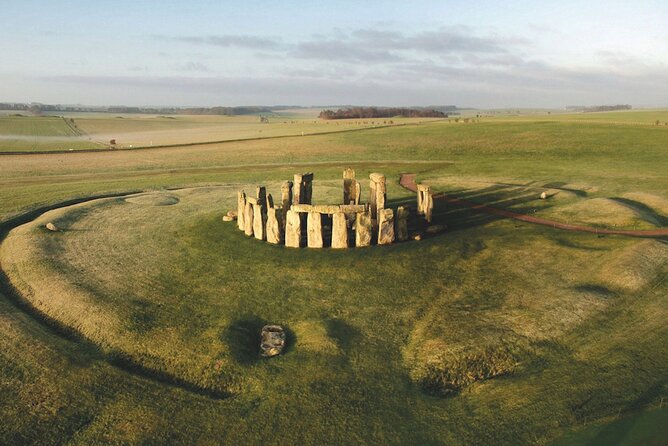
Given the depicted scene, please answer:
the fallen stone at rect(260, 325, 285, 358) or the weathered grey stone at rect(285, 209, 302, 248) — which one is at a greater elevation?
the weathered grey stone at rect(285, 209, 302, 248)

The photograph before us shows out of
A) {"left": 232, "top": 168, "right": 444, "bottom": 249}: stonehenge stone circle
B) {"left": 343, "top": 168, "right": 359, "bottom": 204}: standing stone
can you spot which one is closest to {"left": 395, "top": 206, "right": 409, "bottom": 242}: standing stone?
{"left": 232, "top": 168, "right": 444, "bottom": 249}: stonehenge stone circle

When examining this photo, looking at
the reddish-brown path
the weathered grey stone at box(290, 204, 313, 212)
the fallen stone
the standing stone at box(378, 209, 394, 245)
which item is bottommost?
the fallen stone

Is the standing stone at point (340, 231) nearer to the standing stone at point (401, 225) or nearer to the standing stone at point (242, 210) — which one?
the standing stone at point (401, 225)

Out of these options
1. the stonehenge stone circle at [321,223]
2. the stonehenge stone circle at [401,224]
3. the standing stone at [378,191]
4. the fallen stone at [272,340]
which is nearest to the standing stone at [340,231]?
the stonehenge stone circle at [321,223]

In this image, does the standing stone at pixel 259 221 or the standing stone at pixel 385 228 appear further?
the standing stone at pixel 259 221

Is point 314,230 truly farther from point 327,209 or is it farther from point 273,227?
point 273,227

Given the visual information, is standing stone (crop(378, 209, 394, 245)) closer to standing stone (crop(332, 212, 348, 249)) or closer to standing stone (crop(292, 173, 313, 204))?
standing stone (crop(332, 212, 348, 249))
